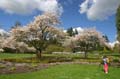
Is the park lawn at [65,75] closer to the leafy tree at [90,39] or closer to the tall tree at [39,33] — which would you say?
the tall tree at [39,33]

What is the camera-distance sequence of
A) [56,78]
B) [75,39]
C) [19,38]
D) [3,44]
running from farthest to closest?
[75,39]
[3,44]
[19,38]
[56,78]

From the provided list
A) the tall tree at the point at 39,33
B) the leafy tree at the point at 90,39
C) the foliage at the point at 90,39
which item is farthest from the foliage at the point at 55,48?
the tall tree at the point at 39,33

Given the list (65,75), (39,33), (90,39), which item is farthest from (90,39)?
(65,75)

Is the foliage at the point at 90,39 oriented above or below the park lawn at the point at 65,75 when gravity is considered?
above

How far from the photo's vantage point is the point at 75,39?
71125 mm

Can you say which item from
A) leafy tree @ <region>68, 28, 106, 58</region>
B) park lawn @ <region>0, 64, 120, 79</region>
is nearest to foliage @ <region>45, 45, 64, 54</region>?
leafy tree @ <region>68, 28, 106, 58</region>

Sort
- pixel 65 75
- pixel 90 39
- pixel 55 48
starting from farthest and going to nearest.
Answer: pixel 55 48 → pixel 90 39 → pixel 65 75

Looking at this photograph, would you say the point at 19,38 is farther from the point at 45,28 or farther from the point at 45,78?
the point at 45,78

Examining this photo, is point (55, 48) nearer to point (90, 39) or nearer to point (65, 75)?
point (90, 39)

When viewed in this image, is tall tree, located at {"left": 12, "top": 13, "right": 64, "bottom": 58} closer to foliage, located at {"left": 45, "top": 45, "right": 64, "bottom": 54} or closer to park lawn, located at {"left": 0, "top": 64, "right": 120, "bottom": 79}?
park lawn, located at {"left": 0, "top": 64, "right": 120, "bottom": 79}

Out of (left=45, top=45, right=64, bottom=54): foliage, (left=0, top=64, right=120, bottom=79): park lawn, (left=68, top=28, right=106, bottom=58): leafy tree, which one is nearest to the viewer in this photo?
(left=0, top=64, right=120, bottom=79): park lawn

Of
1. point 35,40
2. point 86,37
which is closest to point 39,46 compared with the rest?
point 35,40

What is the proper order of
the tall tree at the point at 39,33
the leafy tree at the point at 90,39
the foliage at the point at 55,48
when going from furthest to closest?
the foliage at the point at 55,48 → the leafy tree at the point at 90,39 → the tall tree at the point at 39,33

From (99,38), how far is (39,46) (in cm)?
1676
